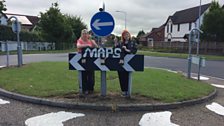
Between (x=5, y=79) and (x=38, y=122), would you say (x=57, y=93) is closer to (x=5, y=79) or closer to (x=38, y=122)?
(x=38, y=122)

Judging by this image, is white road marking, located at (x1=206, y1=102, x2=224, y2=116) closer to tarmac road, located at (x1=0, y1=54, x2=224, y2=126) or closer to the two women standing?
tarmac road, located at (x1=0, y1=54, x2=224, y2=126)

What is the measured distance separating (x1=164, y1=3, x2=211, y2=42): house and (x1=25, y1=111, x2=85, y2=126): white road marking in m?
55.3

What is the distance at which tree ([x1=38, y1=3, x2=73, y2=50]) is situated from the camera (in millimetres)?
46000

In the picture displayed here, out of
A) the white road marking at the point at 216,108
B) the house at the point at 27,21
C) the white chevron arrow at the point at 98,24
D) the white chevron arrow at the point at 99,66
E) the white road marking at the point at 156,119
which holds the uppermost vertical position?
the house at the point at 27,21

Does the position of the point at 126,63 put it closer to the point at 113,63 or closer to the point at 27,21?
the point at 113,63

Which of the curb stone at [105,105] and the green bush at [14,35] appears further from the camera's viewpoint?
the green bush at [14,35]

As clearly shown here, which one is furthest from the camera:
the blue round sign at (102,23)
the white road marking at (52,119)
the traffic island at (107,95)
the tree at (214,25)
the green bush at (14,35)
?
the tree at (214,25)

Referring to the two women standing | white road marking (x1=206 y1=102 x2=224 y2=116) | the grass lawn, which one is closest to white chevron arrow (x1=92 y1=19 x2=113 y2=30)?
the two women standing

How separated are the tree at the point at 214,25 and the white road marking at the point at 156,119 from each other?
39.5 meters

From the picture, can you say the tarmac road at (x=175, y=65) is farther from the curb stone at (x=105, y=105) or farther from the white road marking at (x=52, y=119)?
the white road marking at (x=52, y=119)

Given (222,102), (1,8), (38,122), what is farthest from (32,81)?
(1,8)

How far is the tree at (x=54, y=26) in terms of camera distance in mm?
46000

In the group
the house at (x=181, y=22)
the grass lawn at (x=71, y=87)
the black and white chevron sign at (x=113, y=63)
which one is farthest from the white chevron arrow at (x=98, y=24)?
the house at (x=181, y=22)

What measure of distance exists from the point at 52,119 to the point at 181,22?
61.0 meters
